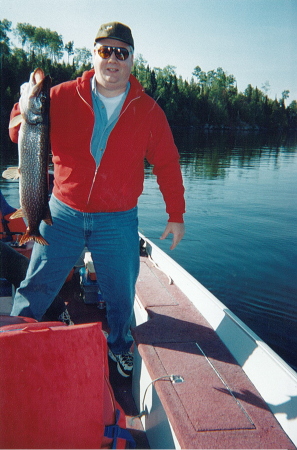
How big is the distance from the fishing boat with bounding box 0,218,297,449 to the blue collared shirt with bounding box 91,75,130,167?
1.23 metres

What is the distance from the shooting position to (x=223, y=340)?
249cm

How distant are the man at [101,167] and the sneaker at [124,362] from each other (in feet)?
1.54

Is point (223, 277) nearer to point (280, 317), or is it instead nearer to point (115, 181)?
point (280, 317)

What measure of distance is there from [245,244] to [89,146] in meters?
6.29

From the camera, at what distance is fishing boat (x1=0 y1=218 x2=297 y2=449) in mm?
1722

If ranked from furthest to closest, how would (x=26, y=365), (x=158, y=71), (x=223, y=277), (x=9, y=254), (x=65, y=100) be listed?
(x=158, y=71) → (x=223, y=277) → (x=9, y=254) → (x=65, y=100) → (x=26, y=365)

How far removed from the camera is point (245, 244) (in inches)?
315

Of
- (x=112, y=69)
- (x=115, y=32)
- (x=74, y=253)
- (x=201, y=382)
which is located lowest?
(x=201, y=382)

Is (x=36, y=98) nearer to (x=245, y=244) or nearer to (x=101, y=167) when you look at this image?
(x=101, y=167)

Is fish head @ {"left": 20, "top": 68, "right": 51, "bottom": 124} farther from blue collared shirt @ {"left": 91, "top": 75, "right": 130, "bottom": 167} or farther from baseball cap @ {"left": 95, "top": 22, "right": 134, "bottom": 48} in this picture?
baseball cap @ {"left": 95, "top": 22, "right": 134, "bottom": 48}

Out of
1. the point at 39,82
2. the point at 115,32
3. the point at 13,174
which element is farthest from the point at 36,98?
the point at 115,32

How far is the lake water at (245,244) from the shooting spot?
539 centimetres

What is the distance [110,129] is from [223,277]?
468 cm

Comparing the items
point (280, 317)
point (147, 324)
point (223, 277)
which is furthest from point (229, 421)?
point (223, 277)
